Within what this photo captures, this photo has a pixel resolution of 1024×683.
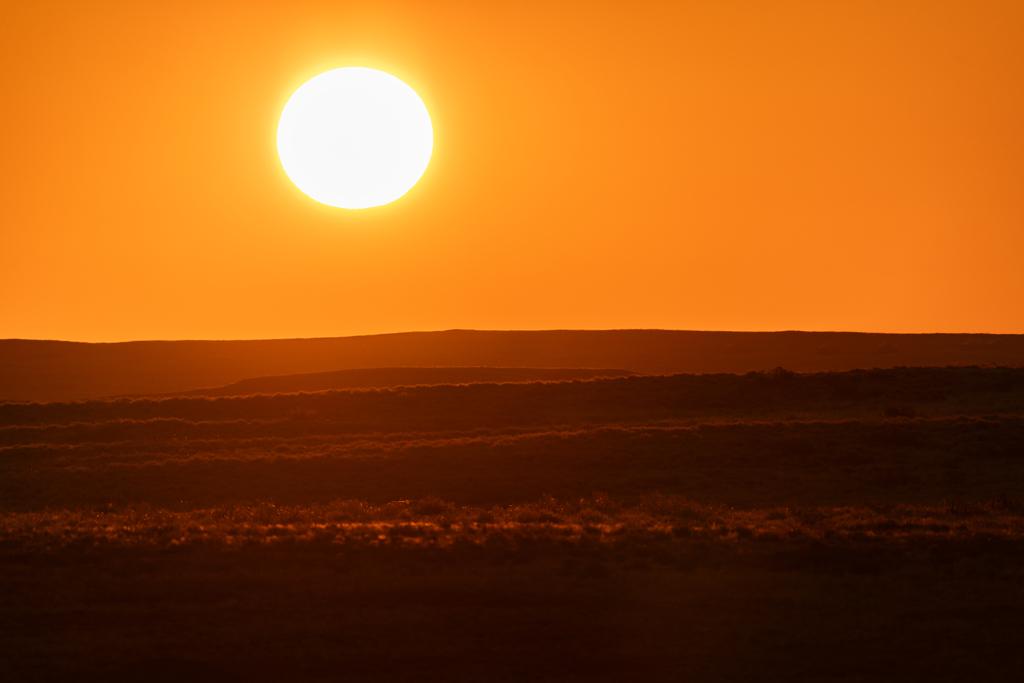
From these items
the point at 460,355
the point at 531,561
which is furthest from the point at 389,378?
the point at 531,561

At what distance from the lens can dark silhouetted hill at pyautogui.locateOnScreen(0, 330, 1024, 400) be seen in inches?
3381

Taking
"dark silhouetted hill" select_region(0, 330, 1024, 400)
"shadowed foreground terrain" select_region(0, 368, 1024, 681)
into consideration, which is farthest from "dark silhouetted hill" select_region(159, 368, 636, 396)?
"shadowed foreground terrain" select_region(0, 368, 1024, 681)

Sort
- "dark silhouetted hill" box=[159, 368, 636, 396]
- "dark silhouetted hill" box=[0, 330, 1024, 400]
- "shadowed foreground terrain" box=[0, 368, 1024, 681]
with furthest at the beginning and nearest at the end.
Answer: "dark silhouetted hill" box=[0, 330, 1024, 400] < "dark silhouetted hill" box=[159, 368, 636, 396] < "shadowed foreground terrain" box=[0, 368, 1024, 681]

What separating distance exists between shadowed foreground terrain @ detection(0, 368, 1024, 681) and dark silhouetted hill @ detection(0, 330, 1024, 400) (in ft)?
143

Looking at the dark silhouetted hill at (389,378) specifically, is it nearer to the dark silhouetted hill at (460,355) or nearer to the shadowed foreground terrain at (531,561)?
the dark silhouetted hill at (460,355)

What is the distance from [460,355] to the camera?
101 metres

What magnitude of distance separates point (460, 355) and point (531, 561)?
79.0 meters

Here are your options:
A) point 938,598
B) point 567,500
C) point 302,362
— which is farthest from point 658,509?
point 302,362

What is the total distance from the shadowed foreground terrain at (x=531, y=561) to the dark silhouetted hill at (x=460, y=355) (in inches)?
1712

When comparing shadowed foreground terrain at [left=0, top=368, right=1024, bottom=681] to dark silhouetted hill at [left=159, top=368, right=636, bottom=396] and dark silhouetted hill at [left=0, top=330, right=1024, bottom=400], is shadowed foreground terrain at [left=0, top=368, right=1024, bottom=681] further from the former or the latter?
dark silhouetted hill at [left=0, top=330, right=1024, bottom=400]

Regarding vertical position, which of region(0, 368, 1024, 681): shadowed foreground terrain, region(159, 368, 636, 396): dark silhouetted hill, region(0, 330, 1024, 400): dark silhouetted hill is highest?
region(0, 330, 1024, 400): dark silhouetted hill

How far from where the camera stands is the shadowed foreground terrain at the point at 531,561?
18.0 metres

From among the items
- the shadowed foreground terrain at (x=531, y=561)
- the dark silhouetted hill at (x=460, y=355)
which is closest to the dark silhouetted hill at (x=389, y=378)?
the dark silhouetted hill at (x=460, y=355)

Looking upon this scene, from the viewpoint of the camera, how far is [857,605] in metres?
19.9
